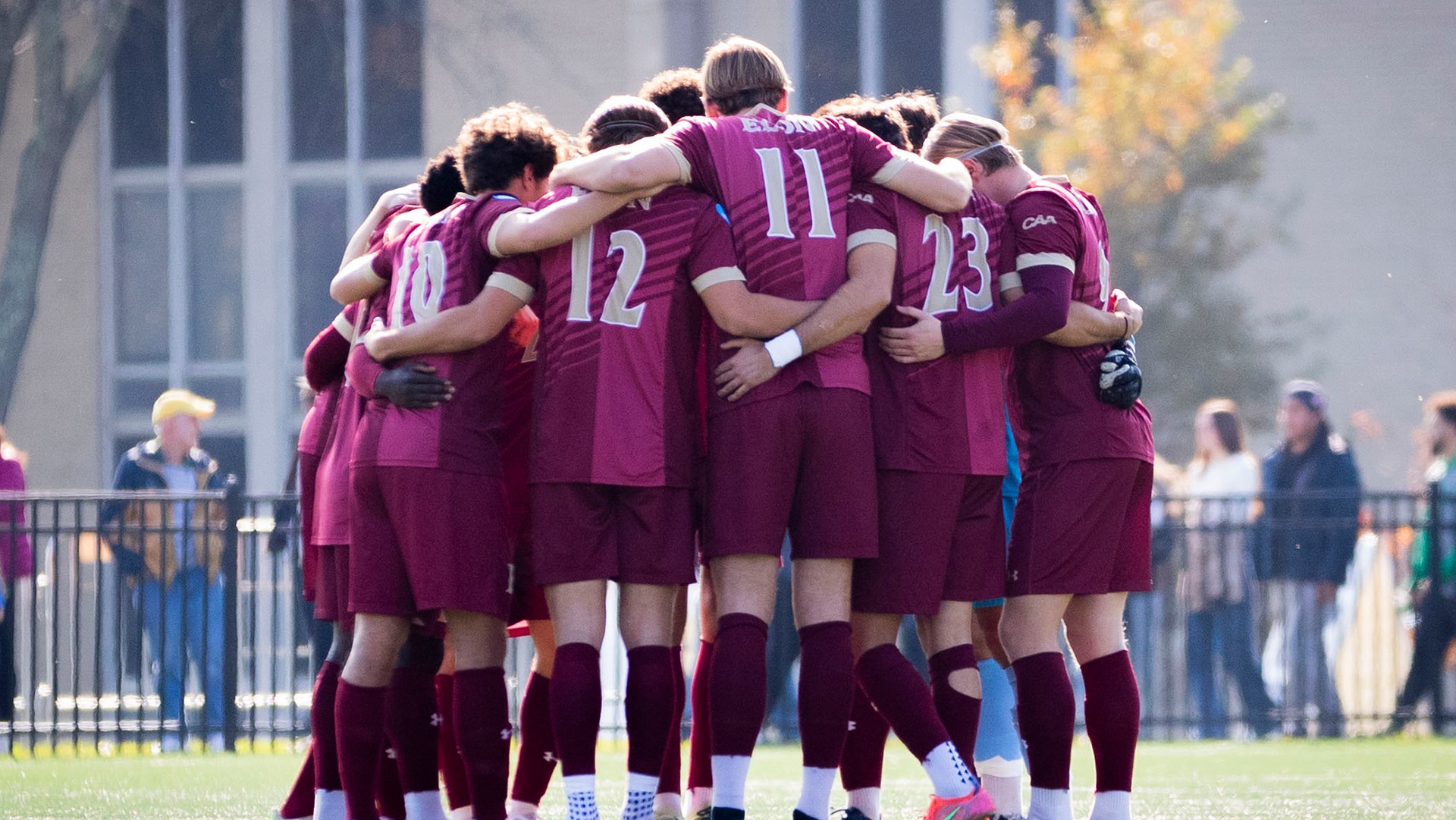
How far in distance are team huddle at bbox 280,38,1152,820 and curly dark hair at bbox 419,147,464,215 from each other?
0.14 meters

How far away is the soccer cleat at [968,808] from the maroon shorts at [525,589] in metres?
1.26

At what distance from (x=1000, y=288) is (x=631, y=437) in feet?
3.93

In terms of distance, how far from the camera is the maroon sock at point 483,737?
14.9 ft

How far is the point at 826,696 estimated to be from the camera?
4.47 metres

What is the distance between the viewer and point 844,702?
177 inches

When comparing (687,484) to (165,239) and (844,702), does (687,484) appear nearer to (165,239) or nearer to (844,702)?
(844,702)

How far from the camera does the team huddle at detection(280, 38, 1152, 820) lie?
14.7 feet

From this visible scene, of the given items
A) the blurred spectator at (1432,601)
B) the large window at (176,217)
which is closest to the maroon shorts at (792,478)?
the blurred spectator at (1432,601)

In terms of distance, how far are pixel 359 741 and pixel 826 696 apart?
1.23m

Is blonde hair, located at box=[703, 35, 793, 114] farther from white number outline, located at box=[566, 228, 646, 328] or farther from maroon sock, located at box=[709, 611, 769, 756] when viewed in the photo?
maroon sock, located at box=[709, 611, 769, 756]

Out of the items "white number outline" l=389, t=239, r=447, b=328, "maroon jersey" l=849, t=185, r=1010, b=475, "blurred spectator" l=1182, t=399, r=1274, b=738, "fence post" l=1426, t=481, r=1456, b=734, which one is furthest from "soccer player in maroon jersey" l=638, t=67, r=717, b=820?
"fence post" l=1426, t=481, r=1456, b=734

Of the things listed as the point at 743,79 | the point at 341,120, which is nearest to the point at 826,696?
the point at 743,79

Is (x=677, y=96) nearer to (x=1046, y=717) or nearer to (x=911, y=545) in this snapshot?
(x=911, y=545)

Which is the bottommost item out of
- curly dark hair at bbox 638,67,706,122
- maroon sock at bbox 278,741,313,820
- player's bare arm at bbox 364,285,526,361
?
maroon sock at bbox 278,741,313,820
